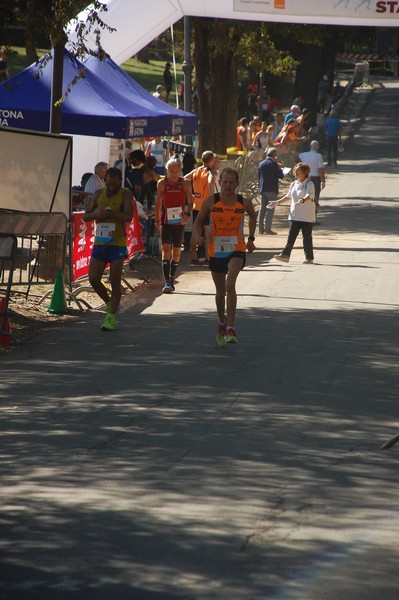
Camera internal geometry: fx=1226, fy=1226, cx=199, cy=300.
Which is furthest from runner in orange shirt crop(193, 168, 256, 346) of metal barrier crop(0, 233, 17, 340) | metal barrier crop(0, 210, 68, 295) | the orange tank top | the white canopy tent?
the white canopy tent

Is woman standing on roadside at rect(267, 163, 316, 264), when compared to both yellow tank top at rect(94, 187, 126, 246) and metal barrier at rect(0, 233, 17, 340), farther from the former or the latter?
metal barrier at rect(0, 233, 17, 340)

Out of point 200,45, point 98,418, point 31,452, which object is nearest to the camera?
point 31,452

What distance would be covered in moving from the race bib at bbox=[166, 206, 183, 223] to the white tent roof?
6.94 m

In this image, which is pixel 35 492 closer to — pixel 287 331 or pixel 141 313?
pixel 287 331

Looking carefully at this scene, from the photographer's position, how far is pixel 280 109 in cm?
6112

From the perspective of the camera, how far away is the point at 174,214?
17312mm

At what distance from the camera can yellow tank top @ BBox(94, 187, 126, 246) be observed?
13555 millimetres

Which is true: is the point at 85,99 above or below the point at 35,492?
above

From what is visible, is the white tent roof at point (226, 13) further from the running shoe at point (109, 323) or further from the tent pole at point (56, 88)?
the running shoe at point (109, 323)

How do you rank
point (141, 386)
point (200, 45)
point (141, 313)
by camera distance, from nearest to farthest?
1. point (141, 386)
2. point (141, 313)
3. point (200, 45)

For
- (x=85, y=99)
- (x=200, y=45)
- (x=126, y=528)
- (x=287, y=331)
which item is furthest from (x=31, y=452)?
(x=200, y=45)

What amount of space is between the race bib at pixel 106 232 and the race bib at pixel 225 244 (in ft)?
5.08

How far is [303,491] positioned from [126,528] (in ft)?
4.20

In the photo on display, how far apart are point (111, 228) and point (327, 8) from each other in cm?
1162
